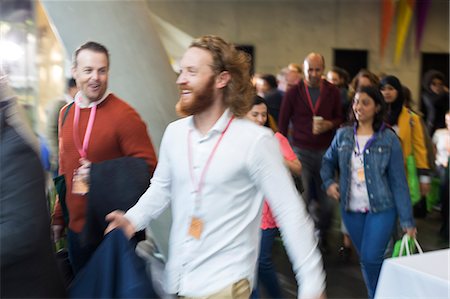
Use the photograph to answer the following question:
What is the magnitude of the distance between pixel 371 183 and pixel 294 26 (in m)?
8.89

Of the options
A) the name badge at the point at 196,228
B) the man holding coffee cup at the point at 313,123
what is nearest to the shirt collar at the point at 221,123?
the name badge at the point at 196,228

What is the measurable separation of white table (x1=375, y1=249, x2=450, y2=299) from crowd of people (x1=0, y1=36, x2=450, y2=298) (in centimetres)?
55

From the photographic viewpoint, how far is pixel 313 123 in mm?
5207

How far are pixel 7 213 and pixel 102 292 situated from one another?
395 mm

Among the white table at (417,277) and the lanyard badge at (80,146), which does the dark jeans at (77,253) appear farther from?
the white table at (417,277)

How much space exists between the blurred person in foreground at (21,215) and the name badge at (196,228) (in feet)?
1.37

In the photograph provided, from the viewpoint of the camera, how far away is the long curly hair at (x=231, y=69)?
1.87m

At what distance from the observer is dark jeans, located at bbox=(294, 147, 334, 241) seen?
5.21 meters

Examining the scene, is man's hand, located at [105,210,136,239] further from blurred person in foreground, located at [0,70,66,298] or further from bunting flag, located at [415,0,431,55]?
bunting flag, located at [415,0,431,55]

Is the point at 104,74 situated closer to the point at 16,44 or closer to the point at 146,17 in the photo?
the point at 146,17

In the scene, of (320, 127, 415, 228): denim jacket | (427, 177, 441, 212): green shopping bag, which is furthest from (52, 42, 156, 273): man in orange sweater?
(427, 177, 441, 212): green shopping bag

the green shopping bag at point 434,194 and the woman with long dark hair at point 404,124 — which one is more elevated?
the woman with long dark hair at point 404,124

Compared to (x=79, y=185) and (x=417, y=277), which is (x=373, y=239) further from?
(x=79, y=185)

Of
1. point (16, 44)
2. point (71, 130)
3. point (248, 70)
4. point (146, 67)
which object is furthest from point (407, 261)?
point (16, 44)
